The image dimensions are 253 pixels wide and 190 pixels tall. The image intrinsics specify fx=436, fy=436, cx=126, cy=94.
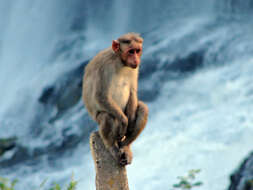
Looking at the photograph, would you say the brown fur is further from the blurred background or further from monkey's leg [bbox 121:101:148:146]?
the blurred background

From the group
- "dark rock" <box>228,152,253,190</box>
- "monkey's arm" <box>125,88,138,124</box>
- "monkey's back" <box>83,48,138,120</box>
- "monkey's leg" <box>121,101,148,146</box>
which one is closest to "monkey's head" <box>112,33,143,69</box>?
"monkey's back" <box>83,48,138,120</box>

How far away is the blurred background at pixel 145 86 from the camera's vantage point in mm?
13820

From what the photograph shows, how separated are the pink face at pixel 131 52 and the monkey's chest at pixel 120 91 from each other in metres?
0.31

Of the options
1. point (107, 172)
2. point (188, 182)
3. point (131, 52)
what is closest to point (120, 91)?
point (131, 52)

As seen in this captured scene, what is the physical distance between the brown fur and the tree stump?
80 millimetres

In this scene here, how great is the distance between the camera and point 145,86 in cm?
1705

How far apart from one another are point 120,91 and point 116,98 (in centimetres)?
10

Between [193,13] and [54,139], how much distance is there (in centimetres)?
879

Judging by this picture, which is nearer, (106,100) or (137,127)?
(106,100)

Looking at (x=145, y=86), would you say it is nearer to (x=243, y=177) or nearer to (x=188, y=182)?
(x=188, y=182)

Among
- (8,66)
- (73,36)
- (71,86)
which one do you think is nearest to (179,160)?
(71,86)

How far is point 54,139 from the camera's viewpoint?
53.7 feet

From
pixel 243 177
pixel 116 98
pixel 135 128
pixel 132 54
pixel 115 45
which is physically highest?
pixel 243 177

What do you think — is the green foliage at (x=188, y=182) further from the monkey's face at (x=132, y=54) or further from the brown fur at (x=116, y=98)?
the monkey's face at (x=132, y=54)
